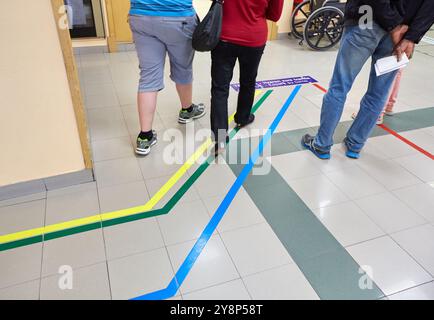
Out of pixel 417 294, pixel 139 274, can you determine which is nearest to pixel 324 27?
pixel 417 294

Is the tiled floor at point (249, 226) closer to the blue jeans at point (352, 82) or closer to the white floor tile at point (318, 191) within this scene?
the white floor tile at point (318, 191)

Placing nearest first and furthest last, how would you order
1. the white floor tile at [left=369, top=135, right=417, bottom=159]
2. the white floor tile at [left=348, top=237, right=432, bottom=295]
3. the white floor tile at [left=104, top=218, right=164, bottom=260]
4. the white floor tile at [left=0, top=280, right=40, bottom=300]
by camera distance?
the white floor tile at [left=0, top=280, right=40, bottom=300], the white floor tile at [left=348, top=237, right=432, bottom=295], the white floor tile at [left=104, top=218, right=164, bottom=260], the white floor tile at [left=369, top=135, right=417, bottom=159]

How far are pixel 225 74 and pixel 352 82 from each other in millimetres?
774

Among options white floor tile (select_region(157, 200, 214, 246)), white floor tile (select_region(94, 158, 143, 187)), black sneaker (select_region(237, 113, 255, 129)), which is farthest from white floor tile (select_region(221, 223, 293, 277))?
black sneaker (select_region(237, 113, 255, 129))

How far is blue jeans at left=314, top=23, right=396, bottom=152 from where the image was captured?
1.94 meters

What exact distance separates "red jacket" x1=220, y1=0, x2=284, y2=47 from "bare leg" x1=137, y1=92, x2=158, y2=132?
0.59 metres

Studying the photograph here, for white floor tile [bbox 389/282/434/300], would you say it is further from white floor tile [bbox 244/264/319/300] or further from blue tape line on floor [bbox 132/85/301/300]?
blue tape line on floor [bbox 132/85/301/300]

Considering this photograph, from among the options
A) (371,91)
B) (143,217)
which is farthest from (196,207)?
(371,91)

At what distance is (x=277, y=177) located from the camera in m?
2.17

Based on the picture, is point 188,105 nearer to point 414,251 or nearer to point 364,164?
point 364,164

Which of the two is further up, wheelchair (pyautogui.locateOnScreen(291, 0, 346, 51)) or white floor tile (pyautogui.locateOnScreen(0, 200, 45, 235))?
wheelchair (pyautogui.locateOnScreen(291, 0, 346, 51))

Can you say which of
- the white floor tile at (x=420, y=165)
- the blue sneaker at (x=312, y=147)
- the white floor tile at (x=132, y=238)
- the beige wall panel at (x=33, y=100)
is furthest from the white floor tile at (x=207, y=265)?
the white floor tile at (x=420, y=165)

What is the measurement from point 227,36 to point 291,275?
4.35 feet

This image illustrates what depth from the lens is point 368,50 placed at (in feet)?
6.45
